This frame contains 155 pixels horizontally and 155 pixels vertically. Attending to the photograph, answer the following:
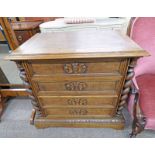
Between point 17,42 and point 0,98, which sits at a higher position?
point 17,42

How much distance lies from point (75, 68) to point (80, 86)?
0.52 ft

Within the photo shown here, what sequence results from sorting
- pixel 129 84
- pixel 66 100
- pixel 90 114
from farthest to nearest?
pixel 90 114 < pixel 66 100 < pixel 129 84

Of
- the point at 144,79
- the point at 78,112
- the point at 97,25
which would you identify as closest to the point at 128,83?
the point at 144,79

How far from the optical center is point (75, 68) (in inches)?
33.5

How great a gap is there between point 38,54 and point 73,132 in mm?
800

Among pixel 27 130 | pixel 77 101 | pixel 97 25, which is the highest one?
pixel 97 25

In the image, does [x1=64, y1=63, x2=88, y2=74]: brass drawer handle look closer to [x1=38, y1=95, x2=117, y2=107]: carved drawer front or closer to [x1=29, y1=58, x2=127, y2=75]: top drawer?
[x1=29, y1=58, x2=127, y2=75]: top drawer

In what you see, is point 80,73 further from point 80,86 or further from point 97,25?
point 97,25

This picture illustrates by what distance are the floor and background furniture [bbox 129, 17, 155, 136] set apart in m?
0.19

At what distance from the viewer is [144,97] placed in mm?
958

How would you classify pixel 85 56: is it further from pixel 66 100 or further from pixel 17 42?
pixel 17 42

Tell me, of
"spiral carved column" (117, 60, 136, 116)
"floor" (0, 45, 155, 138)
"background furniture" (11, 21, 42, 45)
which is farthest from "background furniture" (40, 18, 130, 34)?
"spiral carved column" (117, 60, 136, 116)

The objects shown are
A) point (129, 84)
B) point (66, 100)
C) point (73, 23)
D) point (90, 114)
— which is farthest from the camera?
point (73, 23)
